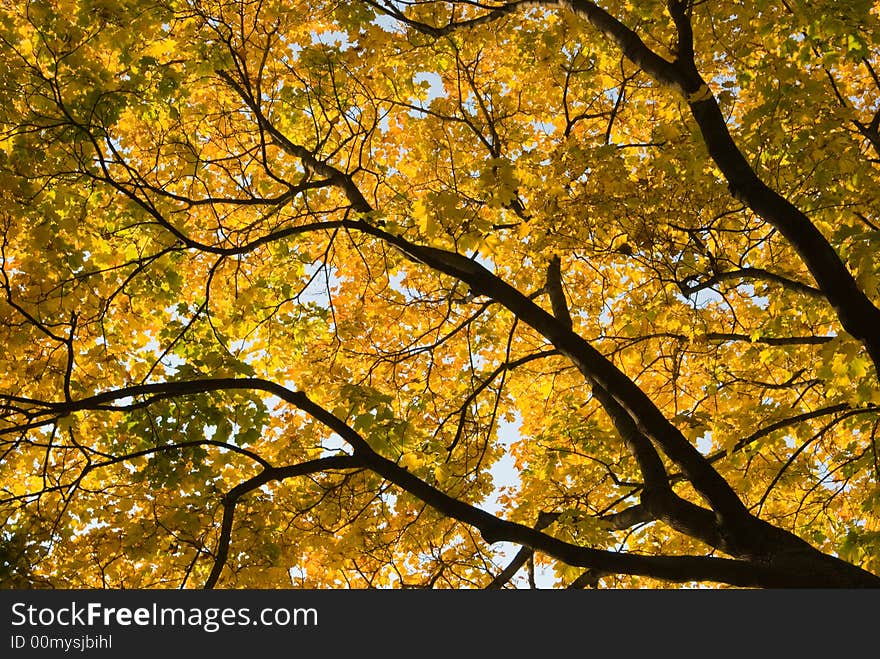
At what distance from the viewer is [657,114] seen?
793 centimetres

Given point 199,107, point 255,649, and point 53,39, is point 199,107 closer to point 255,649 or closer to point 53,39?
point 53,39

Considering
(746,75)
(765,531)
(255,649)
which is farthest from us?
(746,75)

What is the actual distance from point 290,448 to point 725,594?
393cm

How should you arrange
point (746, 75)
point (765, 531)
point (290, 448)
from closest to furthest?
point (765, 531)
point (746, 75)
point (290, 448)

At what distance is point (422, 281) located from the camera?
791cm

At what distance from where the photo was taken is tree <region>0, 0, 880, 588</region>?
4.79 meters

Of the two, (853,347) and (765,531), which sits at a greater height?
(853,347)

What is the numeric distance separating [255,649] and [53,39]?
501 centimetres

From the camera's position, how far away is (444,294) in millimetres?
7746

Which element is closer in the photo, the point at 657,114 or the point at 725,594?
the point at 725,594

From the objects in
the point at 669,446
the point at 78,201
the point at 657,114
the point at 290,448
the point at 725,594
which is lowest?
the point at 725,594

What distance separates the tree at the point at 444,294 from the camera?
4785mm

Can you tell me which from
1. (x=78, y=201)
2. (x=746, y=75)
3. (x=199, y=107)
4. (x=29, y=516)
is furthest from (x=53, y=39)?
(x=746, y=75)

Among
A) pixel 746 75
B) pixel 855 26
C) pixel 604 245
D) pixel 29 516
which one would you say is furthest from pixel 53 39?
pixel 855 26
